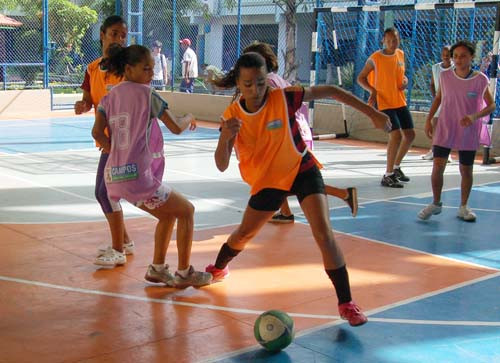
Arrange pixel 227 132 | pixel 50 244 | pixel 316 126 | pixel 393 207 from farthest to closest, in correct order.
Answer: pixel 316 126, pixel 393 207, pixel 50 244, pixel 227 132

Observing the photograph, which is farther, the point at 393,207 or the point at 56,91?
the point at 56,91

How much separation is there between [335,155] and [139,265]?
24.7ft

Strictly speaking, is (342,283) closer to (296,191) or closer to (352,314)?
(352,314)

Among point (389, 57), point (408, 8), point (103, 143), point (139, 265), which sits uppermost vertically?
point (408, 8)

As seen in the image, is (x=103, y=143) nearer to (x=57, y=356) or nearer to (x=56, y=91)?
(x=57, y=356)

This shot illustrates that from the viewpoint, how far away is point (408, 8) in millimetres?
12641

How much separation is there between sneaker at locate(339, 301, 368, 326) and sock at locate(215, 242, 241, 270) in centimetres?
110

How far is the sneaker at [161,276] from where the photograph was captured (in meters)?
5.38

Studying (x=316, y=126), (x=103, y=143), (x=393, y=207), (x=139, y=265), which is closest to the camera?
(x=103, y=143)

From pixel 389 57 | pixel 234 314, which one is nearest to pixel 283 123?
pixel 234 314

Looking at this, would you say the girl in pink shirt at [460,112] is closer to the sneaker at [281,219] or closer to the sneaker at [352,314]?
the sneaker at [281,219]

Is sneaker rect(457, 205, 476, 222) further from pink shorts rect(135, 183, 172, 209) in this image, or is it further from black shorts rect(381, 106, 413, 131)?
pink shorts rect(135, 183, 172, 209)

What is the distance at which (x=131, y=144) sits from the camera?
5012 millimetres

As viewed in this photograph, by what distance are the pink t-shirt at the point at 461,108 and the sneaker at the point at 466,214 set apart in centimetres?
67
